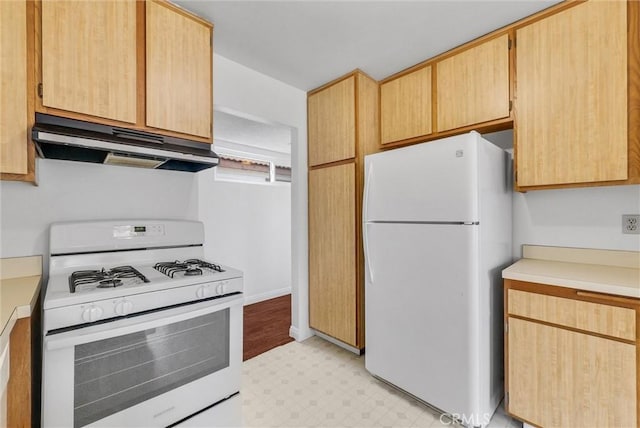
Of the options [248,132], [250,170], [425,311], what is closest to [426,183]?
[425,311]

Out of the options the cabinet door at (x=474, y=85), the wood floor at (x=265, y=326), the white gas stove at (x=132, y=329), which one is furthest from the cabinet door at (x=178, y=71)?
the wood floor at (x=265, y=326)

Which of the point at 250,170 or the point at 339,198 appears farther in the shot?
the point at 250,170

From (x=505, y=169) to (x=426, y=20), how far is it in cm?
109

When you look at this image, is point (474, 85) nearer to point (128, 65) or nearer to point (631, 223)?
point (631, 223)

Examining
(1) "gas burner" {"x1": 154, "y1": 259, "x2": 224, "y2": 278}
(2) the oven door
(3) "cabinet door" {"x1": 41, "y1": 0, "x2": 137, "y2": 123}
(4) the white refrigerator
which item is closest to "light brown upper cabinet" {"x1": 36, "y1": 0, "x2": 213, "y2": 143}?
(3) "cabinet door" {"x1": 41, "y1": 0, "x2": 137, "y2": 123}

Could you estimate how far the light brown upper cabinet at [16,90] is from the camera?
1253 millimetres

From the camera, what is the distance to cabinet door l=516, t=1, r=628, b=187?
1.50 meters

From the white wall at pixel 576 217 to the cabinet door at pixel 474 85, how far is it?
67cm

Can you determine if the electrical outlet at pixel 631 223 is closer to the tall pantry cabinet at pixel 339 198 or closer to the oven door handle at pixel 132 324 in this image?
the tall pantry cabinet at pixel 339 198

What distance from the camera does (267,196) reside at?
4.18 metres

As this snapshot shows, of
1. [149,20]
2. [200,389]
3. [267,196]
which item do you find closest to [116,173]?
→ [149,20]

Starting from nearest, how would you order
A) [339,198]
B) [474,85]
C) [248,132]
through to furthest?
1. [474,85]
2. [339,198]
3. [248,132]

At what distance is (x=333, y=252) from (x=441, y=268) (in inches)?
42.6

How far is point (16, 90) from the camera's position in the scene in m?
1.28
